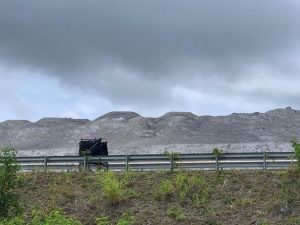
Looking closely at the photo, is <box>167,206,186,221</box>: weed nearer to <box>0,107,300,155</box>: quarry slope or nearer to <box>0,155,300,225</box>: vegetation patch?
<box>0,155,300,225</box>: vegetation patch

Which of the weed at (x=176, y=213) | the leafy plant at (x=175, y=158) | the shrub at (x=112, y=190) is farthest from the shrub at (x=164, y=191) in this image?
the leafy plant at (x=175, y=158)

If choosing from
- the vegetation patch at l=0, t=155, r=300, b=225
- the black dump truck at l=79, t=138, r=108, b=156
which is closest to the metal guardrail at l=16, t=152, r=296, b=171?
the vegetation patch at l=0, t=155, r=300, b=225

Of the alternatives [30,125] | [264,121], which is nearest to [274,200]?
[264,121]

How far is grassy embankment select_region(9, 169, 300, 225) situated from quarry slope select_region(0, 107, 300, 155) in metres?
39.5

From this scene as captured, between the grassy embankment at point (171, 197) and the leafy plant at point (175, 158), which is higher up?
the leafy plant at point (175, 158)


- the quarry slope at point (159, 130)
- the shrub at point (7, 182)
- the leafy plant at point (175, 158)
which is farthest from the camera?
the quarry slope at point (159, 130)

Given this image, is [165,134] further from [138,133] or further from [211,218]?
[211,218]

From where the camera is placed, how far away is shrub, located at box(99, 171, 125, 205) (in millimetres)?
21719

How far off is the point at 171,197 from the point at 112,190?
1.97 m

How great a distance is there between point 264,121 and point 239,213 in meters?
55.2

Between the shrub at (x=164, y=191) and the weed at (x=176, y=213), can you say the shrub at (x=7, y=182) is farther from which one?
the shrub at (x=164, y=191)

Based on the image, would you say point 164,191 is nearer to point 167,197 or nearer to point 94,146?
point 167,197

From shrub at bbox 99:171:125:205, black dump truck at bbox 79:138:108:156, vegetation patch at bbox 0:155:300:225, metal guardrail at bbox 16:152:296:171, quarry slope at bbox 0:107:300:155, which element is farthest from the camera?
quarry slope at bbox 0:107:300:155

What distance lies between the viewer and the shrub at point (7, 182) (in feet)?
57.5
